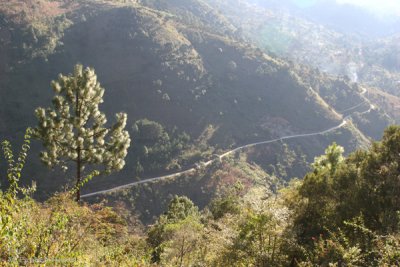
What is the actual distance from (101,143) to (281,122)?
90611 mm

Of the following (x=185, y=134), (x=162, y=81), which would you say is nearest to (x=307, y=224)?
(x=185, y=134)

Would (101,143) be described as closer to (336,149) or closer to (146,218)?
(336,149)

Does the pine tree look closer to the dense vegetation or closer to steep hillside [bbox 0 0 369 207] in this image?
the dense vegetation

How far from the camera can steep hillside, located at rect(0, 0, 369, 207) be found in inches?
3548

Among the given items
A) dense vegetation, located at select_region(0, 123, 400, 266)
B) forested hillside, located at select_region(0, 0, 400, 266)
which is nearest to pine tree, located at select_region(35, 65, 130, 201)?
forested hillside, located at select_region(0, 0, 400, 266)

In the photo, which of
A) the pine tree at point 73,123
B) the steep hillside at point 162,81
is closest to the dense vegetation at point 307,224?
the pine tree at point 73,123

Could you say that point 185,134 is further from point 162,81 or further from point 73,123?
point 73,123

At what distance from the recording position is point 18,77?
90375 millimetres

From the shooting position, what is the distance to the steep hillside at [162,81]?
90125mm

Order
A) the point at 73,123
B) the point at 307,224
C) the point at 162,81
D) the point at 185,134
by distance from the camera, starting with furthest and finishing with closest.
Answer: the point at 162,81, the point at 185,134, the point at 73,123, the point at 307,224

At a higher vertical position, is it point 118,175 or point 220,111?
point 220,111

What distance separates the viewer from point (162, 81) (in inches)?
4168

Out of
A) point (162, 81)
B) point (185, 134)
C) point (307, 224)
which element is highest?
point (307, 224)

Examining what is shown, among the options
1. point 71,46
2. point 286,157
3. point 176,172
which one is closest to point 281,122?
point 286,157
